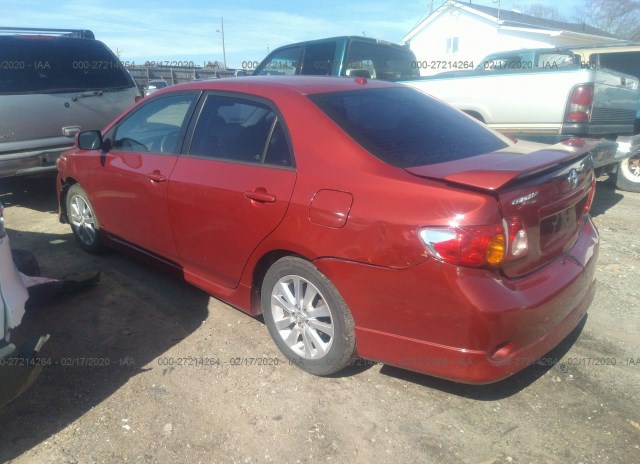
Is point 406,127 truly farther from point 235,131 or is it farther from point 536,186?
point 235,131

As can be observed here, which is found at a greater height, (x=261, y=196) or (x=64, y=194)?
(x=261, y=196)

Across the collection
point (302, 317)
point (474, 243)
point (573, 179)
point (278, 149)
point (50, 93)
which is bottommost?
point (302, 317)

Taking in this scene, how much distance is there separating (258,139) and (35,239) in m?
3.38

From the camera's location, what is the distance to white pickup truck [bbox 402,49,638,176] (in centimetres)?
564

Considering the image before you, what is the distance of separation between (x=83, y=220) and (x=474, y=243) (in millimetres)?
3769

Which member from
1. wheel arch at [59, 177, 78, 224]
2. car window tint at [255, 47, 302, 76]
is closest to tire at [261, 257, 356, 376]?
wheel arch at [59, 177, 78, 224]

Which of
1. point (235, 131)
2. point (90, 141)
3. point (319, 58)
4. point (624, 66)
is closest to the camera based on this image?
point (235, 131)

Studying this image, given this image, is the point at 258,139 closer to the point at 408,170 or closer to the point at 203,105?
the point at 203,105

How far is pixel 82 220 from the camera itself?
189 inches

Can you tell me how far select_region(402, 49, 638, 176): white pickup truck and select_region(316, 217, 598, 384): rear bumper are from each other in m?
3.56

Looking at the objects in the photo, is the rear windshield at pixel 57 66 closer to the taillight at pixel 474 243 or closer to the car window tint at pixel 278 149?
the car window tint at pixel 278 149

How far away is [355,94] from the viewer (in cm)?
321

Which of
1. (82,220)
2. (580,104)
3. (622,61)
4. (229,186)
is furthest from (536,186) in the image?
(622,61)

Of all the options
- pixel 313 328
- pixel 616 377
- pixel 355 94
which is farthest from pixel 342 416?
pixel 355 94
